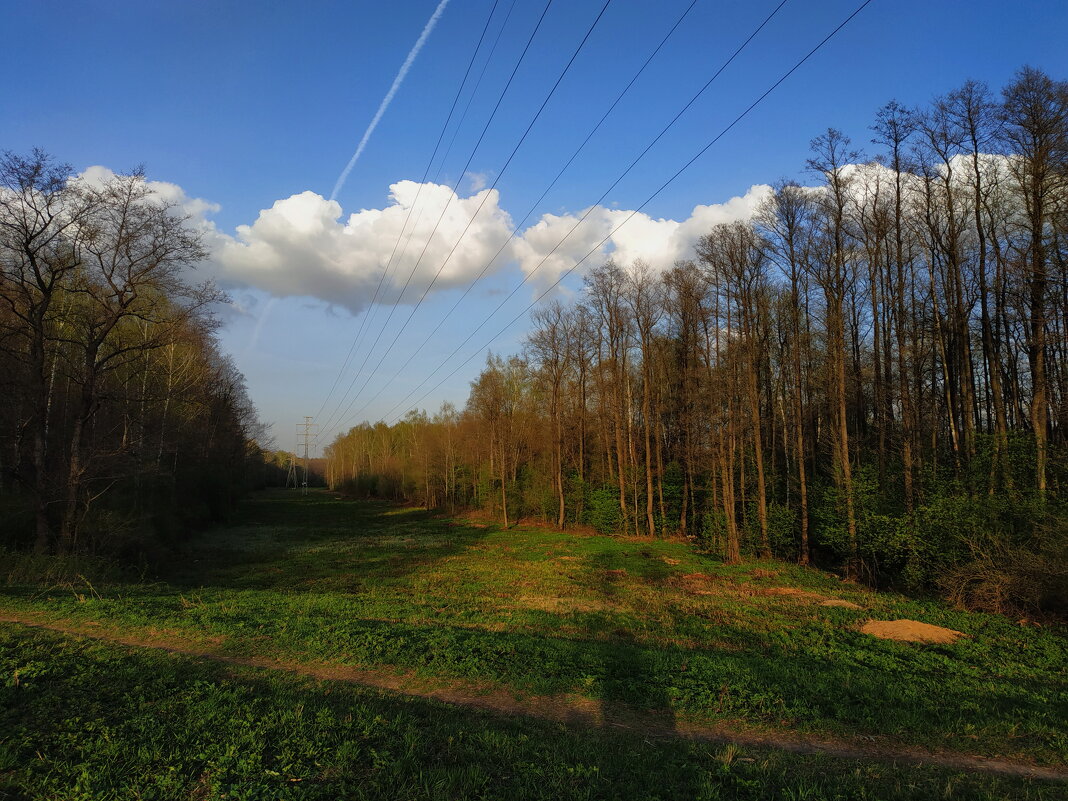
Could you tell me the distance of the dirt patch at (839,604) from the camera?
53.1 ft

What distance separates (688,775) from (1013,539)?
51.5ft

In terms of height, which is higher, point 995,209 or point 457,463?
point 995,209

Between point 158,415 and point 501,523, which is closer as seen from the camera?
point 158,415

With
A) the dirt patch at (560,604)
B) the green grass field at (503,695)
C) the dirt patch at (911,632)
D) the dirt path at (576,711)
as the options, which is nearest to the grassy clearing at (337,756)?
the green grass field at (503,695)

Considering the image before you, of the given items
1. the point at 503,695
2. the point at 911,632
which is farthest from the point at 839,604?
the point at 503,695

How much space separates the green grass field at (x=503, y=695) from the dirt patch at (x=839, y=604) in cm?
38

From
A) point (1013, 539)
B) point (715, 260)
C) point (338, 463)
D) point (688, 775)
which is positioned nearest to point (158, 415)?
point (715, 260)

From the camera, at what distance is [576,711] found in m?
7.21

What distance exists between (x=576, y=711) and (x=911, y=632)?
31.0ft

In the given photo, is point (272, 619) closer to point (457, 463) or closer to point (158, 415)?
point (158, 415)

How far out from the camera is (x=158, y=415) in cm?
3725

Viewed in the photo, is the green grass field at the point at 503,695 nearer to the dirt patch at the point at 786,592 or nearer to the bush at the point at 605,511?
the dirt patch at the point at 786,592

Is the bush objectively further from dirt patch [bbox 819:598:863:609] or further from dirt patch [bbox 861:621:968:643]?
dirt patch [bbox 861:621:968:643]

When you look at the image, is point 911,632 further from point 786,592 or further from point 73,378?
point 73,378
